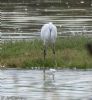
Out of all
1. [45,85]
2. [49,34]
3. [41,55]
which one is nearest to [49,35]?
[49,34]

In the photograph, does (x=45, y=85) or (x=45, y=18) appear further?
(x=45, y=18)

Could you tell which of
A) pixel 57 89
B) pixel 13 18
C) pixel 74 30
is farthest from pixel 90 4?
pixel 57 89

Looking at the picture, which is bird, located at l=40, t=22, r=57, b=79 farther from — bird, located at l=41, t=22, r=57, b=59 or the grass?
the grass

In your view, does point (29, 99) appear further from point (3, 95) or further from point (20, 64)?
point (20, 64)

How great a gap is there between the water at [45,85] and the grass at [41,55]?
2.94ft

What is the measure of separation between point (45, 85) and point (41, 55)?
5058mm

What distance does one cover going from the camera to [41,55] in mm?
19609

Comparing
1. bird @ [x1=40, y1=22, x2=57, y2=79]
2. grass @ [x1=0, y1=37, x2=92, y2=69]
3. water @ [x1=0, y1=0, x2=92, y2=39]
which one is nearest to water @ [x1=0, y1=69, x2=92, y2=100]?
grass @ [x1=0, y1=37, x2=92, y2=69]

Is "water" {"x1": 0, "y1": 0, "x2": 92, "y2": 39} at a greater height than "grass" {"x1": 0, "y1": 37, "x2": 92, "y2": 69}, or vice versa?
"grass" {"x1": 0, "y1": 37, "x2": 92, "y2": 69}

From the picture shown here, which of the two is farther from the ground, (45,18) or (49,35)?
(49,35)

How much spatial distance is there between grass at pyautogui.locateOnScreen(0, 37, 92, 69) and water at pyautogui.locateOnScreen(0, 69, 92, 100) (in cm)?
90

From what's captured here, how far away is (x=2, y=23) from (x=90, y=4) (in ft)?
52.8

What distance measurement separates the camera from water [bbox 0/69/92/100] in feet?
41.0

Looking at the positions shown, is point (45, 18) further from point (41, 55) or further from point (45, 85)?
point (45, 85)
